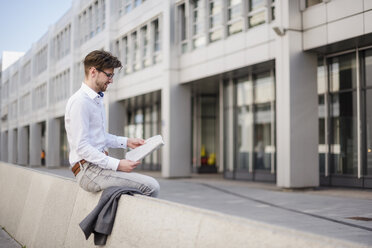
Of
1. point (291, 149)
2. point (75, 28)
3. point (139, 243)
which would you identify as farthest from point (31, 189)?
point (75, 28)

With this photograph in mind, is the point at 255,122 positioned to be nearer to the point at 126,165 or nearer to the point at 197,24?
the point at 197,24

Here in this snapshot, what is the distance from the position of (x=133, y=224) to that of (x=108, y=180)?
0.73m

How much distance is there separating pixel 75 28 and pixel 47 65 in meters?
8.90

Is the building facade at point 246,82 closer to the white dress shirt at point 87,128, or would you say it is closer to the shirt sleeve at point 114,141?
the shirt sleeve at point 114,141

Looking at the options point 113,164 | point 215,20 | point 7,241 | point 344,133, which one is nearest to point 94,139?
point 113,164

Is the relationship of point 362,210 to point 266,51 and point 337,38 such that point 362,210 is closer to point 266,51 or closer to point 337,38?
point 337,38

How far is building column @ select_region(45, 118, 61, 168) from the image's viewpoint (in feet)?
128

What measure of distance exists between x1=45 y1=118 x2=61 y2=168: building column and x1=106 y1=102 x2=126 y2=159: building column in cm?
1360

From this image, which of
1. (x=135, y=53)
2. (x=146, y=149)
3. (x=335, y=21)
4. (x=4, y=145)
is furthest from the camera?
(x=4, y=145)

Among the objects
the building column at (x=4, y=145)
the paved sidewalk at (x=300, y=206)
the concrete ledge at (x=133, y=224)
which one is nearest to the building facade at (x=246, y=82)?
the paved sidewalk at (x=300, y=206)

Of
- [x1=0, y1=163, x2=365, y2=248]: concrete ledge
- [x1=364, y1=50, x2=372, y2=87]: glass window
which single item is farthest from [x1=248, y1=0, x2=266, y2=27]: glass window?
[x1=0, y1=163, x2=365, y2=248]: concrete ledge

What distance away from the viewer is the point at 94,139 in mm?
4133

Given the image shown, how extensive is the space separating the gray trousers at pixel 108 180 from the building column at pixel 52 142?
36.4 m

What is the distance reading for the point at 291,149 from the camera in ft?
45.0
